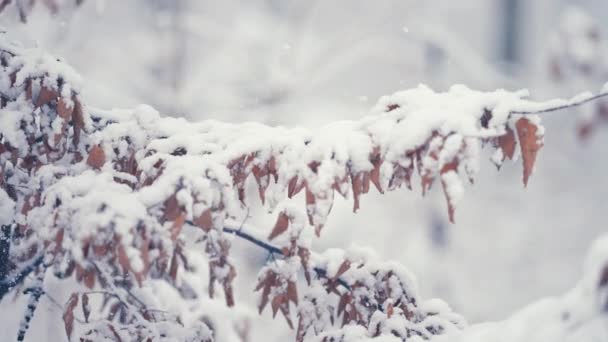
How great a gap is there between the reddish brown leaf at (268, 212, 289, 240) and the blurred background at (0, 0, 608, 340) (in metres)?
5.70

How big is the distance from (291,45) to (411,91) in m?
7.23

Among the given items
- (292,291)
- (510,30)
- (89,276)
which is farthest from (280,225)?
(510,30)

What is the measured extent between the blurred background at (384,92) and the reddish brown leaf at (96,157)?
5608mm

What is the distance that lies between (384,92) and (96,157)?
29.1ft

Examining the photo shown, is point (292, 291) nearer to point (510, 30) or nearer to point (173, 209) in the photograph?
point (173, 209)

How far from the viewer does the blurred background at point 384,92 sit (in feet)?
28.5

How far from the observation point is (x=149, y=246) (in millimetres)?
2078

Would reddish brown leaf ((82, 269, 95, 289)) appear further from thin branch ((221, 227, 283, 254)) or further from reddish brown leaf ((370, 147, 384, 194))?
reddish brown leaf ((370, 147, 384, 194))

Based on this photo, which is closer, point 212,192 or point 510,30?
point 212,192

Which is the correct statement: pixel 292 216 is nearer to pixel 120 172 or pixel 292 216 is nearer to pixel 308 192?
pixel 308 192

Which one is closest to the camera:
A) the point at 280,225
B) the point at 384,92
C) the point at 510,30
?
the point at 280,225

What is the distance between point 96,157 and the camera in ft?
7.99

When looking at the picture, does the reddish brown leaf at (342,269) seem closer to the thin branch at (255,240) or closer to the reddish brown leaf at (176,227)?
the thin branch at (255,240)

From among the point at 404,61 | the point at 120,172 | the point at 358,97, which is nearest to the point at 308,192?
the point at 120,172
